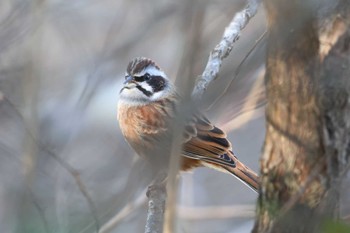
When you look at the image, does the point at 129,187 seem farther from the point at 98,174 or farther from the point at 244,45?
the point at 244,45

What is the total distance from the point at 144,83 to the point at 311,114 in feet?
10.3

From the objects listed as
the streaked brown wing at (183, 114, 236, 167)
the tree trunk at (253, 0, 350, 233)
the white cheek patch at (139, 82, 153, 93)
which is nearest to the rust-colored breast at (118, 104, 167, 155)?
the white cheek patch at (139, 82, 153, 93)

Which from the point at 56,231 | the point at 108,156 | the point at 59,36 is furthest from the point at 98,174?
the point at 59,36

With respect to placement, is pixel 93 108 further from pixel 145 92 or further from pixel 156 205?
pixel 156 205

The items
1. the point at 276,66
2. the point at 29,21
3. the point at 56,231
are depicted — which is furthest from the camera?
the point at 29,21

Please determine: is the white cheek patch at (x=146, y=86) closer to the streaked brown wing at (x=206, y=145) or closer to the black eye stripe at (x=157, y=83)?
the black eye stripe at (x=157, y=83)

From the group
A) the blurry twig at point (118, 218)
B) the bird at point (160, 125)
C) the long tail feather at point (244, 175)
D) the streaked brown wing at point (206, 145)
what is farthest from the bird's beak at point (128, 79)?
the blurry twig at point (118, 218)

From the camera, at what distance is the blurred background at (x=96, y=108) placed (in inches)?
128

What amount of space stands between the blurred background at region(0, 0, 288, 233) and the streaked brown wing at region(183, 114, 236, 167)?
0.24 meters

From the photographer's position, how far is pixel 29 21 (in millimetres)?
4766

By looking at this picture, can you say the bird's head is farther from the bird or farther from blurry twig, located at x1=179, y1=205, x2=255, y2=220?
blurry twig, located at x1=179, y1=205, x2=255, y2=220

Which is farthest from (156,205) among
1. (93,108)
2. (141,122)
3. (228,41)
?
(93,108)

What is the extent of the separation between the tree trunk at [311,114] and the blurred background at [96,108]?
32cm

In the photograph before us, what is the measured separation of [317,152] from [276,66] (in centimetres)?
32
